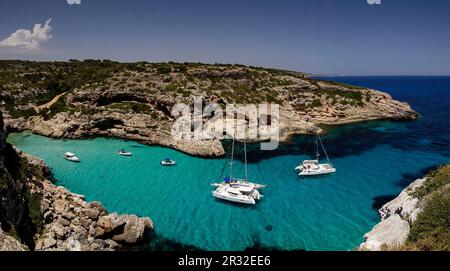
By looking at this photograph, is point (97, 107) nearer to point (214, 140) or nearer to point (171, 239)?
point (214, 140)

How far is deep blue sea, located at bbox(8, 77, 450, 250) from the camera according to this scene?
27344 mm

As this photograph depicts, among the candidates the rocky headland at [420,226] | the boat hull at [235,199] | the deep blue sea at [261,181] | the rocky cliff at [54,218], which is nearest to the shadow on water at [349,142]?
the deep blue sea at [261,181]

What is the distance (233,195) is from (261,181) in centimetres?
670

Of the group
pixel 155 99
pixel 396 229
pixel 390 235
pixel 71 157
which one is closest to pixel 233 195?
pixel 396 229

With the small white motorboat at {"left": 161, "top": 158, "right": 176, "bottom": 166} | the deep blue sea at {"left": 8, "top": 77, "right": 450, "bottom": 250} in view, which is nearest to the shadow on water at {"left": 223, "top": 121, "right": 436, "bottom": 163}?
the deep blue sea at {"left": 8, "top": 77, "right": 450, "bottom": 250}

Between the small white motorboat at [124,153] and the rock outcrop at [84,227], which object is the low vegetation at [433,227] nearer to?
the rock outcrop at [84,227]

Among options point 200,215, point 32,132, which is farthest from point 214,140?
point 32,132

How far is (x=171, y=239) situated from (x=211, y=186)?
11.9 metres

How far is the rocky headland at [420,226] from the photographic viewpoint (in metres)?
15.2

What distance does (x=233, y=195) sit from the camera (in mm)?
33719

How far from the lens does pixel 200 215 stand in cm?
3056

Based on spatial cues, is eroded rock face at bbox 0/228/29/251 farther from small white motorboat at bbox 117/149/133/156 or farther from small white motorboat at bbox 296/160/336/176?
small white motorboat at bbox 296/160/336/176

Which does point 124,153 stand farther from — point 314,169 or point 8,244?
point 8,244

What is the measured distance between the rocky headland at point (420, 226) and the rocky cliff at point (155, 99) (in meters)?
28.9
